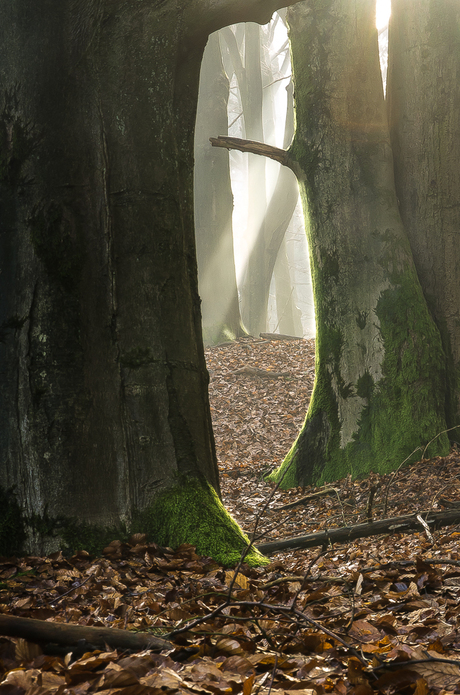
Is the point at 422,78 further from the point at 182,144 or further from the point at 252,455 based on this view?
the point at 252,455

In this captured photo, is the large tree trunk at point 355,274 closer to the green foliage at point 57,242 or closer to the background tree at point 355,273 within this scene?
the background tree at point 355,273

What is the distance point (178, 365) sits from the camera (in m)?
3.87

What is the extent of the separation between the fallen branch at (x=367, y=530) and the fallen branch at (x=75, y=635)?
7.20ft

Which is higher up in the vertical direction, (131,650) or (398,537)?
(131,650)

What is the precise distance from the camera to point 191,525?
3.61 m

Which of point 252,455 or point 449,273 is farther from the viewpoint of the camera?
point 252,455

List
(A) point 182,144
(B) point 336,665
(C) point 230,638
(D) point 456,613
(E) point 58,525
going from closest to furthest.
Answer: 1. (B) point 336,665
2. (C) point 230,638
3. (D) point 456,613
4. (E) point 58,525
5. (A) point 182,144

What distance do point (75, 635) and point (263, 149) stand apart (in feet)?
22.2

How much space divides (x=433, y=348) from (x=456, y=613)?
4.67m

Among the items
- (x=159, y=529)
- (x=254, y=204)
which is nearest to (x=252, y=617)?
(x=159, y=529)

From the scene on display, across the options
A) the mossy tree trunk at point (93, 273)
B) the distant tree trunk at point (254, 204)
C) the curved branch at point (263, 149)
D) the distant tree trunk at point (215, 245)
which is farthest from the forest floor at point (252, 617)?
the distant tree trunk at point (254, 204)

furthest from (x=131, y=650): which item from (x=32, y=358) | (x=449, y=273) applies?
(x=449, y=273)

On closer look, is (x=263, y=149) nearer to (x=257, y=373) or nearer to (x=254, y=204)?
(x=257, y=373)

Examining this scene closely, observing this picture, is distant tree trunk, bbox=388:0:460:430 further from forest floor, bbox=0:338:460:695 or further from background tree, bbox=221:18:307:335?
background tree, bbox=221:18:307:335
